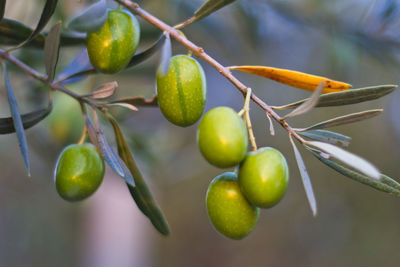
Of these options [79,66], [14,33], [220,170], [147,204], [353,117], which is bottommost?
[220,170]

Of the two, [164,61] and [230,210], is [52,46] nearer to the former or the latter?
[164,61]

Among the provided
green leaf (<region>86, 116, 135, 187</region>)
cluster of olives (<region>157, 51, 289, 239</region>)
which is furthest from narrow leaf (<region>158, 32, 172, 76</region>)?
green leaf (<region>86, 116, 135, 187</region>)

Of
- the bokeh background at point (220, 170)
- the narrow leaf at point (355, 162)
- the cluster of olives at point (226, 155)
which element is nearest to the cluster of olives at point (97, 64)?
the cluster of olives at point (226, 155)

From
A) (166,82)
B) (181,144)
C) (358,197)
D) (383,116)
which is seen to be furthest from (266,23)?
(358,197)

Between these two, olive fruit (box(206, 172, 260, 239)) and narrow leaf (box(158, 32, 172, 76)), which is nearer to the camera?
narrow leaf (box(158, 32, 172, 76))

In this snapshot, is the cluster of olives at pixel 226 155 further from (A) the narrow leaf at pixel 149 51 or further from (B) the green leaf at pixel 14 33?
(B) the green leaf at pixel 14 33

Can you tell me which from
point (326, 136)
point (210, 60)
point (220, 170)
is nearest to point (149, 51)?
point (210, 60)

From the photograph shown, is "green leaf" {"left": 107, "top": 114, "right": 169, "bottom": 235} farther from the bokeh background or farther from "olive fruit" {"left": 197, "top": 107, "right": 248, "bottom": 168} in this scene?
the bokeh background
